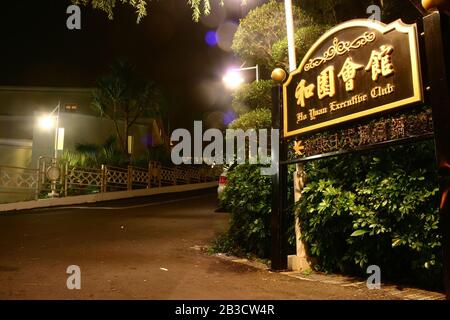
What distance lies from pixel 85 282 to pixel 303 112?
432 cm

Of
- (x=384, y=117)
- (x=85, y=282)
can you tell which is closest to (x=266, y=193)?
(x=384, y=117)

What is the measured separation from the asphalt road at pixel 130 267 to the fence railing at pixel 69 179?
6.46 metres

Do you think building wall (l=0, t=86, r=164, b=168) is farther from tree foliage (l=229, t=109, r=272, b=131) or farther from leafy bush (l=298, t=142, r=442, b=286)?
leafy bush (l=298, t=142, r=442, b=286)

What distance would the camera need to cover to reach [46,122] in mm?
21375

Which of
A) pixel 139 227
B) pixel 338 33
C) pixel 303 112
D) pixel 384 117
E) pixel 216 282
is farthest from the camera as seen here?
pixel 139 227

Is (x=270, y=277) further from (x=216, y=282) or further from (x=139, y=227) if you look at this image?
(x=139, y=227)

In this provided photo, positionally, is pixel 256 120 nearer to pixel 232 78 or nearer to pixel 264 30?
pixel 264 30

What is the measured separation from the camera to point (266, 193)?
744 centimetres

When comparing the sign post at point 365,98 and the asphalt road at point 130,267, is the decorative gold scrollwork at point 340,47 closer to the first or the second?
the sign post at point 365,98

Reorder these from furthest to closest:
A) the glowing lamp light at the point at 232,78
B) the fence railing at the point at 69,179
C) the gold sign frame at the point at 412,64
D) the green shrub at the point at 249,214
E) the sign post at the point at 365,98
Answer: the fence railing at the point at 69,179 < the glowing lamp light at the point at 232,78 < the green shrub at the point at 249,214 < the gold sign frame at the point at 412,64 < the sign post at the point at 365,98

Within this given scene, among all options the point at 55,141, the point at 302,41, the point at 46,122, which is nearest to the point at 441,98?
the point at 302,41

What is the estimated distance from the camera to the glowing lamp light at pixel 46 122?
835 inches

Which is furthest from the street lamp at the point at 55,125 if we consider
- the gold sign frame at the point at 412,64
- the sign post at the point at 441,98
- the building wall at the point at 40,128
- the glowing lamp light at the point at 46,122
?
the sign post at the point at 441,98

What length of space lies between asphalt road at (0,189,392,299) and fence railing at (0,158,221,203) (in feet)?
21.2
